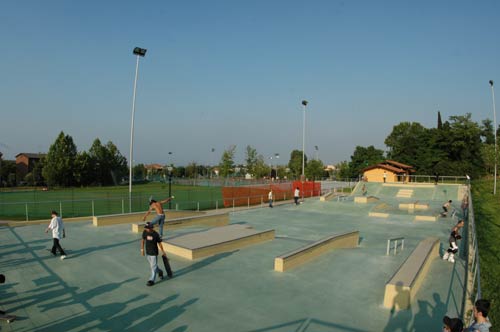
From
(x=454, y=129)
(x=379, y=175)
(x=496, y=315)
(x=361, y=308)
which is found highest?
(x=454, y=129)

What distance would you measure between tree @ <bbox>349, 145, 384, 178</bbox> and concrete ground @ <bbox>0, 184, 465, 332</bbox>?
210 feet

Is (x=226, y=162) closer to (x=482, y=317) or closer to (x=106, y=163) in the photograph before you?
(x=106, y=163)

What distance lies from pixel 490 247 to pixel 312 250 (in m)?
13.1

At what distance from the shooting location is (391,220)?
20328 millimetres

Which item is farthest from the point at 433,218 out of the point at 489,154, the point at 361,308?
the point at 489,154

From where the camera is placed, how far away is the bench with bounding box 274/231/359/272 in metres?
9.05

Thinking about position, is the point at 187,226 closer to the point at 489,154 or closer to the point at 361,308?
the point at 361,308

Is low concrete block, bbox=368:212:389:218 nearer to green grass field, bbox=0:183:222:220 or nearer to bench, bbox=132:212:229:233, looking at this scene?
bench, bbox=132:212:229:233

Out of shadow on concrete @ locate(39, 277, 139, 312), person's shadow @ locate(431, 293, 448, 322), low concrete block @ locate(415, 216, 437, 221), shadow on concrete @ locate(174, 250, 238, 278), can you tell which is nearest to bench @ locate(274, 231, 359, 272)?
shadow on concrete @ locate(174, 250, 238, 278)

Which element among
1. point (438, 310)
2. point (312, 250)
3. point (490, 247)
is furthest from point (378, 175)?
point (438, 310)

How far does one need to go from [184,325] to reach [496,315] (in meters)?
9.96

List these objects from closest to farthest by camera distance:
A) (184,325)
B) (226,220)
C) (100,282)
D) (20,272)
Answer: (184,325) → (100,282) → (20,272) → (226,220)

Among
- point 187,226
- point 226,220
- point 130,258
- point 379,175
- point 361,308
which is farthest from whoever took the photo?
point 379,175

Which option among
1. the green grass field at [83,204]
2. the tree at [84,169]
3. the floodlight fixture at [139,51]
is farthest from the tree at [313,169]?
the floodlight fixture at [139,51]
